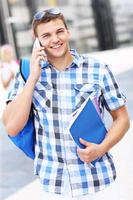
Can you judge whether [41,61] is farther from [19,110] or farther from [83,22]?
[83,22]

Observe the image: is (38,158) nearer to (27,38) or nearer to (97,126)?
(97,126)

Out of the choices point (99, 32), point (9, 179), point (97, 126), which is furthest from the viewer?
point (99, 32)

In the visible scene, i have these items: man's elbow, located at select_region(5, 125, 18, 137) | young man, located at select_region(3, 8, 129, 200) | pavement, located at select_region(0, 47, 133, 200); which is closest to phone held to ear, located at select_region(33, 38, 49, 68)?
young man, located at select_region(3, 8, 129, 200)

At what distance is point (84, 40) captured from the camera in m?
13.3

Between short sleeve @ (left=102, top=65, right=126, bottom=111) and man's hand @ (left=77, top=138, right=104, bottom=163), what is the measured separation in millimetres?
178

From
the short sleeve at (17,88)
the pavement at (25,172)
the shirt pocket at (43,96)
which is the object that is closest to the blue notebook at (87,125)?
the shirt pocket at (43,96)

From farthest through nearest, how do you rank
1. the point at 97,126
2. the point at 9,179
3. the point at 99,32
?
the point at 99,32, the point at 9,179, the point at 97,126

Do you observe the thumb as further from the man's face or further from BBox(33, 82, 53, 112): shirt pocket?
the man's face

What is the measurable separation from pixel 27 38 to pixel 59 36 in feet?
39.9

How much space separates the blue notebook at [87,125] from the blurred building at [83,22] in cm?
1061

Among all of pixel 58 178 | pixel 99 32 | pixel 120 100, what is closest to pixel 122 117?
pixel 120 100

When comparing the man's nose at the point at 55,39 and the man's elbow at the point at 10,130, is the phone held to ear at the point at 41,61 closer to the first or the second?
the man's nose at the point at 55,39

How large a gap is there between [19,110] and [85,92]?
0.83 feet

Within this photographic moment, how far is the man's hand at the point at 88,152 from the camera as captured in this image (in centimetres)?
169
